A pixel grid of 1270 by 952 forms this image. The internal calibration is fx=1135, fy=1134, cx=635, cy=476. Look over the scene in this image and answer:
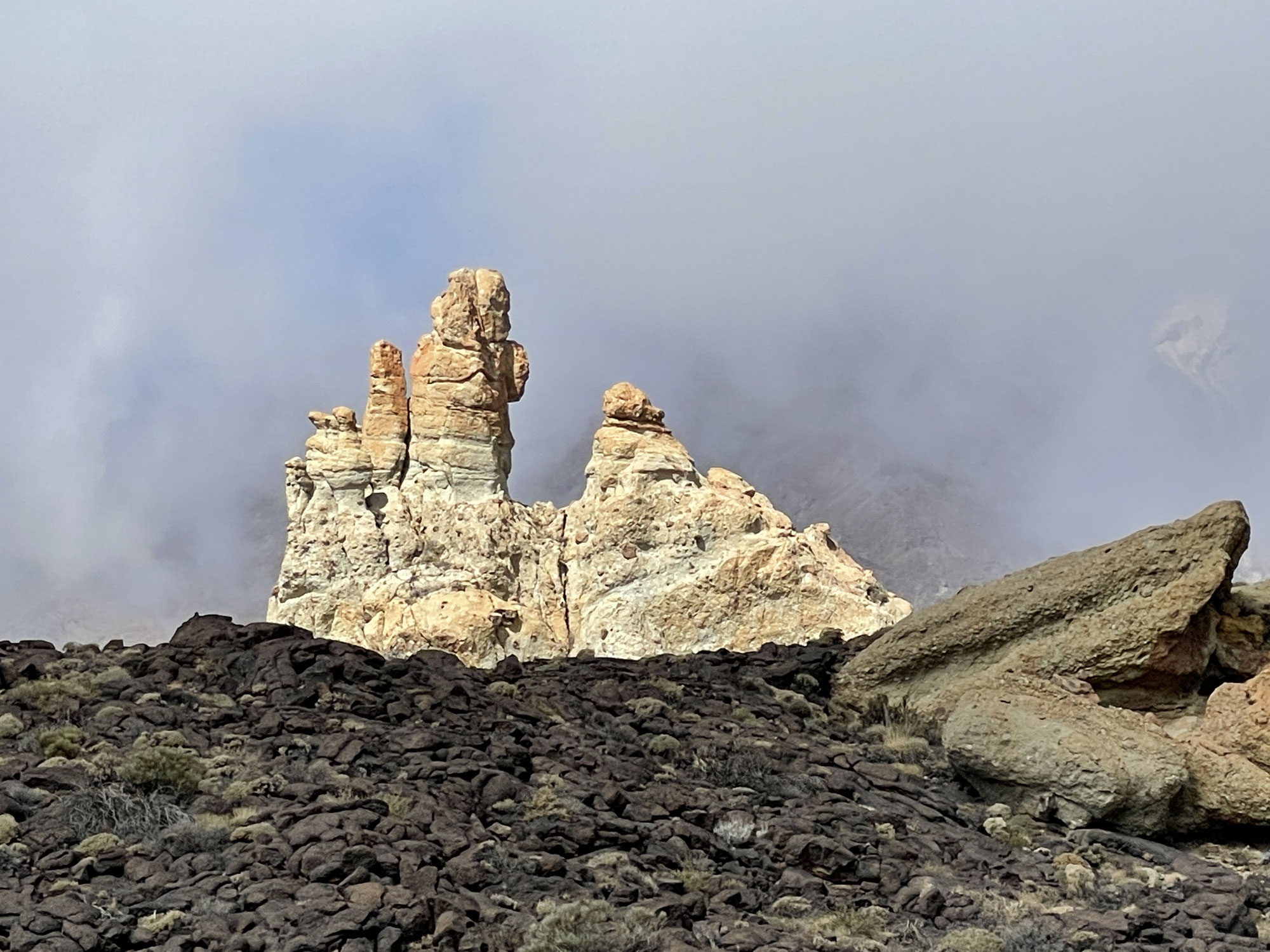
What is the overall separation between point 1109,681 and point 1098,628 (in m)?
0.58

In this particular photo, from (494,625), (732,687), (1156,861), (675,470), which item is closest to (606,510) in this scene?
(675,470)

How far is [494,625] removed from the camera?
26.3 metres

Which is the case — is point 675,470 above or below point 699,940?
above

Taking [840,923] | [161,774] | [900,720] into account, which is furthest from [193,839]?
[900,720]

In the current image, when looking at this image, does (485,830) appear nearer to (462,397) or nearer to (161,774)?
(161,774)

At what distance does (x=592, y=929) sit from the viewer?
21.5 feet

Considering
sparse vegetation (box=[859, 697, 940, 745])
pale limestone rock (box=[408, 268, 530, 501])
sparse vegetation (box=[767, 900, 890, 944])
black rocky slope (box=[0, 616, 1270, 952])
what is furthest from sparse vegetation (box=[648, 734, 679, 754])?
pale limestone rock (box=[408, 268, 530, 501])

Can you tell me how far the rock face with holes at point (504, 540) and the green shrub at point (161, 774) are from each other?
15.5m

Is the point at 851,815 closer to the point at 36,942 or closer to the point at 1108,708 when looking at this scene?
the point at 1108,708

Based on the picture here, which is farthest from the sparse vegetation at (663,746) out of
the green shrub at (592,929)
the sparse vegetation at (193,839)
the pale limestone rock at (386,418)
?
the pale limestone rock at (386,418)

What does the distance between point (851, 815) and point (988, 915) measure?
1885mm

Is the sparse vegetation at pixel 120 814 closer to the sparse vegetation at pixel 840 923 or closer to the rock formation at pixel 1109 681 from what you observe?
the sparse vegetation at pixel 840 923

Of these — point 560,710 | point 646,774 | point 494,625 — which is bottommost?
point 646,774

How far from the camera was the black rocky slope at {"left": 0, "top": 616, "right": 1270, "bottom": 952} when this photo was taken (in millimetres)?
6617
